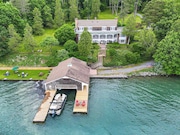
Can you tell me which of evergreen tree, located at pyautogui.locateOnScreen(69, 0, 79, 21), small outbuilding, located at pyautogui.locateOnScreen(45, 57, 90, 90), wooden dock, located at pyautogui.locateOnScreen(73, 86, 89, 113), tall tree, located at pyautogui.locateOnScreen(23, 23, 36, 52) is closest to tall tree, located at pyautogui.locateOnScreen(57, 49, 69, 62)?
small outbuilding, located at pyautogui.locateOnScreen(45, 57, 90, 90)

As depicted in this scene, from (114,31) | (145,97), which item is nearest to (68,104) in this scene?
(145,97)

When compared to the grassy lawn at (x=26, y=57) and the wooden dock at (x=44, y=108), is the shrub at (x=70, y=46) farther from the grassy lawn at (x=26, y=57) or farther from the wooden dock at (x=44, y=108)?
the wooden dock at (x=44, y=108)

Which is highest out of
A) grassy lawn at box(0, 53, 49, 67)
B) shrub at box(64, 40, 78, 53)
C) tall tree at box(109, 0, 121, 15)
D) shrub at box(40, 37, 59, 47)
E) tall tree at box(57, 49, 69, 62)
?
tall tree at box(109, 0, 121, 15)

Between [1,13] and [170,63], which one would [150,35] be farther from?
[1,13]

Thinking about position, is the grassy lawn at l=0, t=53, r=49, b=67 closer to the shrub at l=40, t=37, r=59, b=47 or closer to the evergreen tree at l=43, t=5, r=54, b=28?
the shrub at l=40, t=37, r=59, b=47

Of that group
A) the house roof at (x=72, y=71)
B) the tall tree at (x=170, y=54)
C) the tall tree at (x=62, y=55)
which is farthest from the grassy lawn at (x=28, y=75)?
the tall tree at (x=170, y=54)

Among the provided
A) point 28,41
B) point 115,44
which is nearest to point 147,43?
point 115,44

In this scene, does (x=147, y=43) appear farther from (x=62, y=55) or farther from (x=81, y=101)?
(x=81, y=101)

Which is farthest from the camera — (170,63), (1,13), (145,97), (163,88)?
(1,13)
